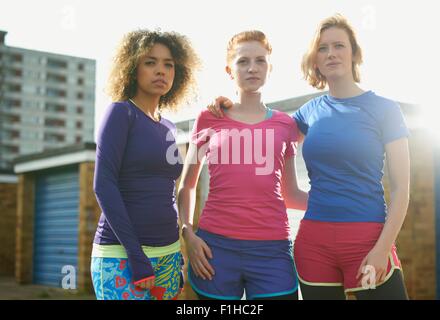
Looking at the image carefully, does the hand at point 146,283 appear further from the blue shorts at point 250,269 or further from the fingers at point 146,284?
the blue shorts at point 250,269

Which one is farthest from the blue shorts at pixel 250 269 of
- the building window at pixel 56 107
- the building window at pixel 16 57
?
the building window at pixel 56 107

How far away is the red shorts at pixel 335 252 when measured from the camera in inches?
99.3

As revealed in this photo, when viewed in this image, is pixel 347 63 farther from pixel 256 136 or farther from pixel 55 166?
pixel 55 166

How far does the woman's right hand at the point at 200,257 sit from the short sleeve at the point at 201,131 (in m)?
0.44

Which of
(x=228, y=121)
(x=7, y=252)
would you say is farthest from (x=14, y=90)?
(x=228, y=121)

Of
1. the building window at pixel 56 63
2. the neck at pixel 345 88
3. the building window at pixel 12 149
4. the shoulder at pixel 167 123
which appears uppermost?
the building window at pixel 56 63

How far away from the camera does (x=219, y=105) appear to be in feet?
9.37

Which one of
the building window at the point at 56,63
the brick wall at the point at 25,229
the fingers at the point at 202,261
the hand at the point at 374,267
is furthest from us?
the building window at the point at 56,63

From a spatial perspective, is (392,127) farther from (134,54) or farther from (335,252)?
(134,54)

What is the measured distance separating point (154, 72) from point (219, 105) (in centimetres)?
34

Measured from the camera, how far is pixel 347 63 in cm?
271

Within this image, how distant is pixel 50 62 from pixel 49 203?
5965 centimetres

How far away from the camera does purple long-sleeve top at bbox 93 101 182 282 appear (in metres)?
2.47

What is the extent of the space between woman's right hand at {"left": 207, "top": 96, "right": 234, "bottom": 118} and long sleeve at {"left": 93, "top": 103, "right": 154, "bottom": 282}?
47 cm
